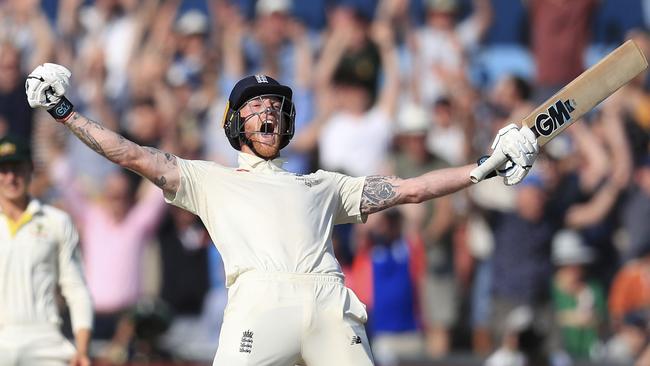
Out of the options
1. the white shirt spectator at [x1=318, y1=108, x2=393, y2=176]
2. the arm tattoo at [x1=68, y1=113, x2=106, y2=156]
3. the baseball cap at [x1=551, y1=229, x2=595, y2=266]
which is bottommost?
the arm tattoo at [x1=68, y1=113, x2=106, y2=156]

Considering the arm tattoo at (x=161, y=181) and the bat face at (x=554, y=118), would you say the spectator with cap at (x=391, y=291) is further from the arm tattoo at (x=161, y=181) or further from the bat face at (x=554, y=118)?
the arm tattoo at (x=161, y=181)

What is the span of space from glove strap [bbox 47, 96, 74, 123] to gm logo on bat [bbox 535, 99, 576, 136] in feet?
7.42

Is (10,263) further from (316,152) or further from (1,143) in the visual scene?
(316,152)

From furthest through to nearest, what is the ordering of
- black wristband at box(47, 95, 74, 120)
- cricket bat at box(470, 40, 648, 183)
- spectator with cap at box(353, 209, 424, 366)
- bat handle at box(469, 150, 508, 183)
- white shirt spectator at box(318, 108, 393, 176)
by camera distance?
white shirt spectator at box(318, 108, 393, 176) → spectator with cap at box(353, 209, 424, 366) → cricket bat at box(470, 40, 648, 183) → bat handle at box(469, 150, 508, 183) → black wristband at box(47, 95, 74, 120)

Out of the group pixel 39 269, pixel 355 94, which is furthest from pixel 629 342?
pixel 39 269

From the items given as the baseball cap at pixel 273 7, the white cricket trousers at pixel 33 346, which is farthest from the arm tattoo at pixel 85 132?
the baseball cap at pixel 273 7

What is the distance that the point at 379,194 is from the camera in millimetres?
6840

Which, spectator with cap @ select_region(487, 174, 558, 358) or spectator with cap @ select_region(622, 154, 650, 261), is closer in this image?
spectator with cap @ select_region(487, 174, 558, 358)

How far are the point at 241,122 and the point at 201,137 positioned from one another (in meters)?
6.99

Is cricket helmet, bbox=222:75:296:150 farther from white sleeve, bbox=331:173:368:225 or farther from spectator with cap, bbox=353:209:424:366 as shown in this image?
spectator with cap, bbox=353:209:424:366

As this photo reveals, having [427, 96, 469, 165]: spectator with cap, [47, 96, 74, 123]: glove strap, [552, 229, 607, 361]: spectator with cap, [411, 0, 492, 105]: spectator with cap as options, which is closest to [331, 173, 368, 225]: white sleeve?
[47, 96, 74, 123]: glove strap

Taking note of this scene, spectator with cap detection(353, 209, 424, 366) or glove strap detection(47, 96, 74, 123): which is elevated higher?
spectator with cap detection(353, 209, 424, 366)

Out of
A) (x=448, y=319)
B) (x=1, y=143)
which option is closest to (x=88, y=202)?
(x=448, y=319)

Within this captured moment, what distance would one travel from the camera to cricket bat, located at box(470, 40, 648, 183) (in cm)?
680
